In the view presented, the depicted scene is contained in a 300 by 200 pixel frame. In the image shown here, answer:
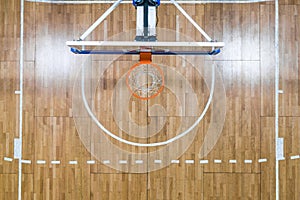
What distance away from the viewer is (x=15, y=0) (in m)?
3.11

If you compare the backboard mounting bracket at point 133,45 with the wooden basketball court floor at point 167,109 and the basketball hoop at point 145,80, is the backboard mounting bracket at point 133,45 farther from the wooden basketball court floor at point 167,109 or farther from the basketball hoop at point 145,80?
the wooden basketball court floor at point 167,109

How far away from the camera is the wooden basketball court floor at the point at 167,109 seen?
3.03 metres

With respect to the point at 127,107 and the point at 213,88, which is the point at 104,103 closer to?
the point at 127,107

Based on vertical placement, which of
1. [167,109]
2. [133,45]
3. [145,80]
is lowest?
[167,109]

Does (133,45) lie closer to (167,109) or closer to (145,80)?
(145,80)

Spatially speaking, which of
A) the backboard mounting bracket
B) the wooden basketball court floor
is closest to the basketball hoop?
the wooden basketball court floor

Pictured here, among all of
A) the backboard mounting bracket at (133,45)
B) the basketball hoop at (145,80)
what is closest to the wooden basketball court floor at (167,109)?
the basketball hoop at (145,80)

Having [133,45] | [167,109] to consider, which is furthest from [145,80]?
[133,45]

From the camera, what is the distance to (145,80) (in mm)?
2791

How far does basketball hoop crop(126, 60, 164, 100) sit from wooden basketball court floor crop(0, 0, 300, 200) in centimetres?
13

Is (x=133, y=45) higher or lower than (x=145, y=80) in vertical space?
higher

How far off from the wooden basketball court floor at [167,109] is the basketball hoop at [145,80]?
0.43 feet

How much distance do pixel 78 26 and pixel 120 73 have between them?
21.8 inches

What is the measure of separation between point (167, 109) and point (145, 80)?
0.39 meters
